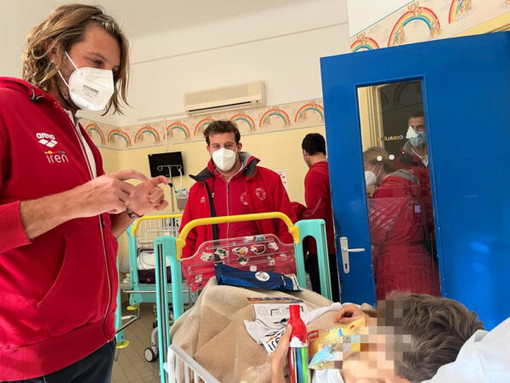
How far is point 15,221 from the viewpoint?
73cm

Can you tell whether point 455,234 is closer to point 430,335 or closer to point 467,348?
point 430,335

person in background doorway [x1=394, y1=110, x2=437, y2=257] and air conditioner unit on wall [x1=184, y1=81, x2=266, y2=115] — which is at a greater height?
air conditioner unit on wall [x1=184, y1=81, x2=266, y2=115]

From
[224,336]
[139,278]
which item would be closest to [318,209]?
[224,336]

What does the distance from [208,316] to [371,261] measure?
41.5 inches

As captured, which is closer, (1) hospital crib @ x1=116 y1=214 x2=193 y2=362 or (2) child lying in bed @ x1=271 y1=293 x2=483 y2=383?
(2) child lying in bed @ x1=271 y1=293 x2=483 y2=383

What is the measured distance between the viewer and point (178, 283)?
1516 mm

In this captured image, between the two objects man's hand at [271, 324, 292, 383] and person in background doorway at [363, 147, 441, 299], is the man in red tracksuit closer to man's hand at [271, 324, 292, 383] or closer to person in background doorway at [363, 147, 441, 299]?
person in background doorway at [363, 147, 441, 299]

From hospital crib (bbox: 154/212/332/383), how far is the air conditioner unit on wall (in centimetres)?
296

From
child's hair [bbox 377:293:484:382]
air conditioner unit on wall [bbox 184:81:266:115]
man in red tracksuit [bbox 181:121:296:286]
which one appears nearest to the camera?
child's hair [bbox 377:293:484:382]

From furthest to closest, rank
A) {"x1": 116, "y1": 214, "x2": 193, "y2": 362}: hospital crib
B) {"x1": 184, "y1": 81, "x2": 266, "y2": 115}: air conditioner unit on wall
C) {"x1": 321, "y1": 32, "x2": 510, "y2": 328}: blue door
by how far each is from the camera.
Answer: {"x1": 184, "y1": 81, "x2": 266, "y2": 115}: air conditioner unit on wall
{"x1": 116, "y1": 214, "x2": 193, "y2": 362}: hospital crib
{"x1": 321, "y1": 32, "x2": 510, "y2": 328}: blue door

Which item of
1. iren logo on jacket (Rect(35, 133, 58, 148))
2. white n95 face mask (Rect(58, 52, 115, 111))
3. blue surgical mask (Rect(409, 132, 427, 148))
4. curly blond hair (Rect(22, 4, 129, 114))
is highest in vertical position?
curly blond hair (Rect(22, 4, 129, 114))

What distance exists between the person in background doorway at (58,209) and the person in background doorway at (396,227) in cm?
146

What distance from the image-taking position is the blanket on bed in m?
1.19

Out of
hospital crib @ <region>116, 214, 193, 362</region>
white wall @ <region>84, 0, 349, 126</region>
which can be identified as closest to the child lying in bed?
hospital crib @ <region>116, 214, 193, 362</region>
